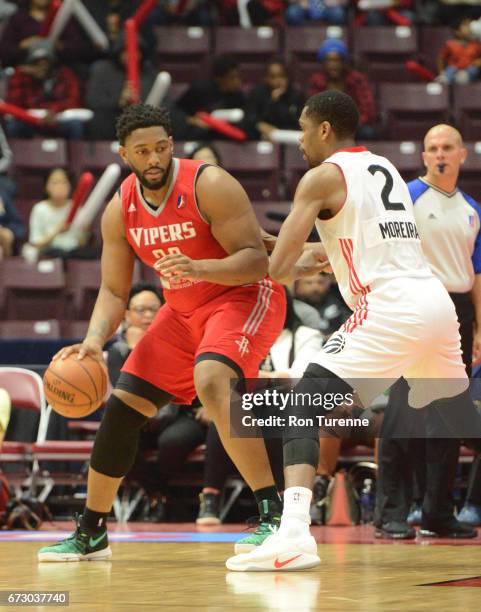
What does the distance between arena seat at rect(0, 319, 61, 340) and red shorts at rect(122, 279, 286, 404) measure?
455cm

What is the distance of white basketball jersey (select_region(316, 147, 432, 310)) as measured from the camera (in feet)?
14.4

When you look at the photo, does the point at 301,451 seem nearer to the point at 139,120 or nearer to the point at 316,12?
the point at 139,120

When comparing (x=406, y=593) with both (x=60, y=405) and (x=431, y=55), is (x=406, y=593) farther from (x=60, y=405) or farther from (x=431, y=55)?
(x=431, y=55)

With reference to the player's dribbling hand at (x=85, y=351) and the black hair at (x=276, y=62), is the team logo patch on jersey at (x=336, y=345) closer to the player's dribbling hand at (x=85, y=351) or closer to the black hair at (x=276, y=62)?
the player's dribbling hand at (x=85, y=351)

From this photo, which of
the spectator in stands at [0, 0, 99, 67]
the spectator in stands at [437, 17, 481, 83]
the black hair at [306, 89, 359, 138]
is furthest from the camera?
the spectator in stands at [0, 0, 99, 67]

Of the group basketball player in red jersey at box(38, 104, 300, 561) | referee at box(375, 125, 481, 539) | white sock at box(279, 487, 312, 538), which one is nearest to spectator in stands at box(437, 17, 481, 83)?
referee at box(375, 125, 481, 539)

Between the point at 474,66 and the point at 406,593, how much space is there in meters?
9.75

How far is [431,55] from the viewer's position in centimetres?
1356

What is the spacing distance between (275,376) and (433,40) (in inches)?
283

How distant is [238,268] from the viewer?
4.77m

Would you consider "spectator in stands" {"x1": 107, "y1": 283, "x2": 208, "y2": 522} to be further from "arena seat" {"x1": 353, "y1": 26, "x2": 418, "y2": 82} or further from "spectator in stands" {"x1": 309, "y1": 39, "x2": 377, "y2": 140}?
"arena seat" {"x1": 353, "y1": 26, "x2": 418, "y2": 82}

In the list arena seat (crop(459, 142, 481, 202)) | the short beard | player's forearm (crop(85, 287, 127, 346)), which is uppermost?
arena seat (crop(459, 142, 481, 202))

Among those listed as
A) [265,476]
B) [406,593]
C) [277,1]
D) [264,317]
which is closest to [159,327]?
[264,317]

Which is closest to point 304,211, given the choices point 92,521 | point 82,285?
point 92,521
